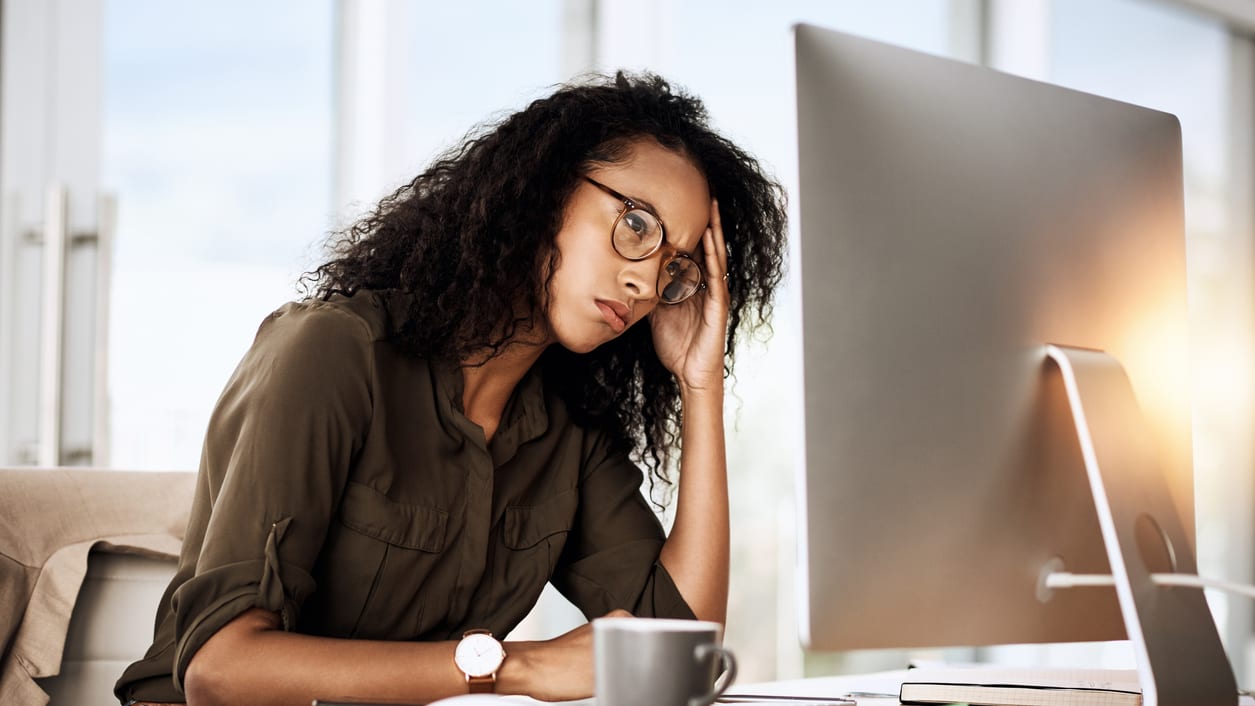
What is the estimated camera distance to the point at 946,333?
77 cm

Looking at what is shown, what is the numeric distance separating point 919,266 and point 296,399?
0.59m

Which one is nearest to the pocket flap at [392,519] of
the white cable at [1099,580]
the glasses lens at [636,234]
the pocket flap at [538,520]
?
the pocket flap at [538,520]

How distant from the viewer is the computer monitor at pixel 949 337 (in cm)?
72

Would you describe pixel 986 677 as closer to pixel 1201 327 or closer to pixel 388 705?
pixel 388 705

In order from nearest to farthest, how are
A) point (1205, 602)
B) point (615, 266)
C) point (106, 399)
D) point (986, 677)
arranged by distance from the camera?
point (1205, 602), point (986, 677), point (615, 266), point (106, 399)

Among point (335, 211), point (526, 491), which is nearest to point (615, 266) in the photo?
point (526, 491)

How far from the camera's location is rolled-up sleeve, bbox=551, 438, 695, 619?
1.35m

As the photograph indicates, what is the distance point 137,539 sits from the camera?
1.27m

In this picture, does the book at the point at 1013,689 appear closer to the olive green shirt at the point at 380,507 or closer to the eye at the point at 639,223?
the olive green shirt at the point at 380,507

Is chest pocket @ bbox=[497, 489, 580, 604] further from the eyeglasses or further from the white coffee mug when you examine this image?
the white coffee mug

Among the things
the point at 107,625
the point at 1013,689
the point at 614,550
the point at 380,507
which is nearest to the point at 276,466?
the point at 380,507

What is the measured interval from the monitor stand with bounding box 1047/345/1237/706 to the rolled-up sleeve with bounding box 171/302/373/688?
0.65 meters

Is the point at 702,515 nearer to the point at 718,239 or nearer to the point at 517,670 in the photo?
the point at 718,239

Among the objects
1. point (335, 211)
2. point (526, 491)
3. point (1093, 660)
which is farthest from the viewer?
point (1093, 660)
